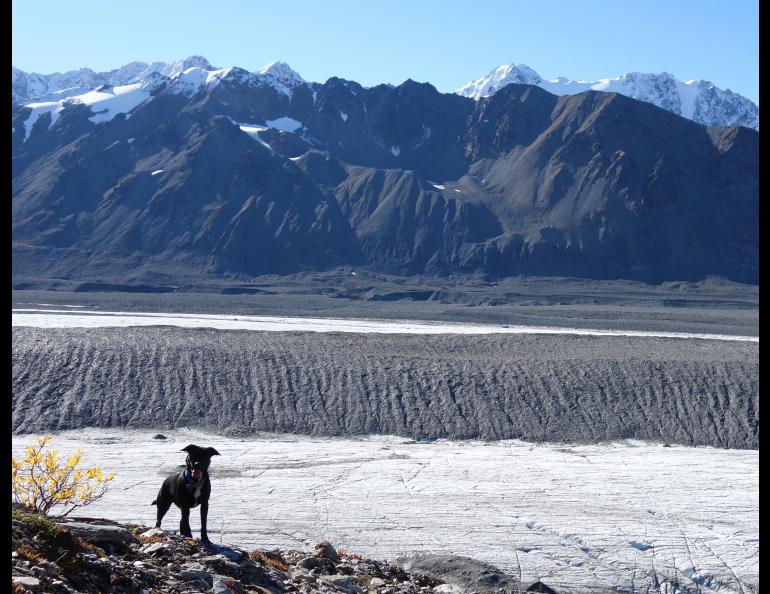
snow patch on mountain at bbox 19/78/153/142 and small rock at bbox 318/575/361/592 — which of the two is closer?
small rock at bbox 318/575/361/592

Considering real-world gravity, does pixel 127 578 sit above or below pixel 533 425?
above

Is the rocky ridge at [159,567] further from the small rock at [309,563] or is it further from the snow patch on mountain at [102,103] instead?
the snow patch on mountain at [102,103]

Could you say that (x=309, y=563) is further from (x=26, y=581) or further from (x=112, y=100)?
(x=112, y=100)

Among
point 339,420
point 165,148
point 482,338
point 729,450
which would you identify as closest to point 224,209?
point 165,148

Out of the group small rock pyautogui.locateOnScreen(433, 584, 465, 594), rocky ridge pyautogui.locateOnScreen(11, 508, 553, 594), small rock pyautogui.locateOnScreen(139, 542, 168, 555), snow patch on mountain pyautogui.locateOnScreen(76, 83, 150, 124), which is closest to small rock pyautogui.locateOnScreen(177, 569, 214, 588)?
rocky ridge pyautogui.locateOnScreen(11, 508, 553, 594)

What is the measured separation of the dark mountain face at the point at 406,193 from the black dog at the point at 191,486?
298ft

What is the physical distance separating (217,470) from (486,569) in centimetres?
1117

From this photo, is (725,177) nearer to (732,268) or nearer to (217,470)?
(732,268)

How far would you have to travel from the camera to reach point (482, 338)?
44469 millimetres

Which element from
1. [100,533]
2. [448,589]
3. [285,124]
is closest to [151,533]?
[100,533]

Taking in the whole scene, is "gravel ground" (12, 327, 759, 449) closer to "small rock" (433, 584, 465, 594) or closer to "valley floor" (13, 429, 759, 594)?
"valley floor" (13, 429, 759, 594)

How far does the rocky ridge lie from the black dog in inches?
18.5

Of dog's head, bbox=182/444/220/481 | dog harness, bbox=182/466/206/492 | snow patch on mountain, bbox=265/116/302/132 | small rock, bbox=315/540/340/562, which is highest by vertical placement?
snow patch on mountain, bbox=265/116/302/132

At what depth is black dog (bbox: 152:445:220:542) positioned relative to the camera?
446 inches
